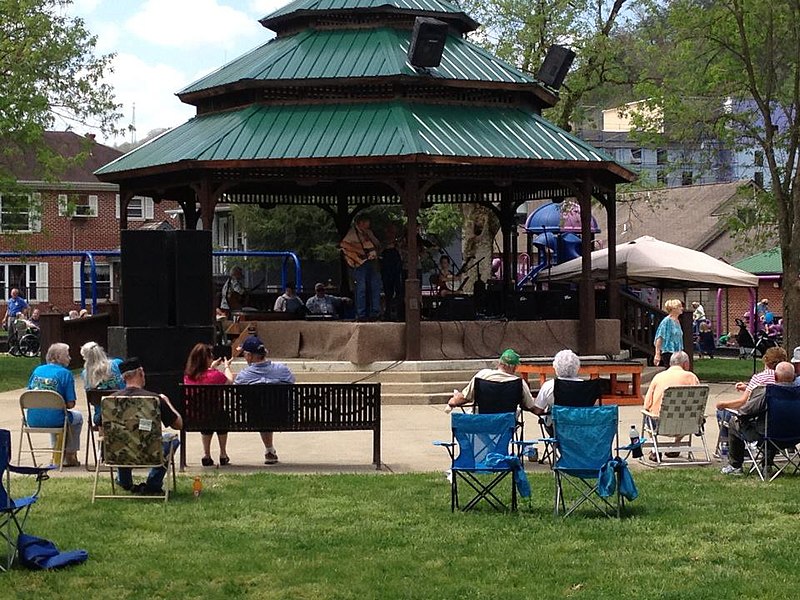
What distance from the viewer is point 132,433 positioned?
10.9 m

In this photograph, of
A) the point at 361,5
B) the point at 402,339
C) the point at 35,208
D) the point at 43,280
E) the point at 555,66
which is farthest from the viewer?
the point at 43,280

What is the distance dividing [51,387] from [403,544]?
518 centimetres

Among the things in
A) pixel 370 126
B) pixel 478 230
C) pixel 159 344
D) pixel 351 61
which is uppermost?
pixel 351 61

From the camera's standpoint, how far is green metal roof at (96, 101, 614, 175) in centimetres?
2195

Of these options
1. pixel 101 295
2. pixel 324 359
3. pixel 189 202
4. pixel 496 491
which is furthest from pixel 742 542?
pixel 101 295

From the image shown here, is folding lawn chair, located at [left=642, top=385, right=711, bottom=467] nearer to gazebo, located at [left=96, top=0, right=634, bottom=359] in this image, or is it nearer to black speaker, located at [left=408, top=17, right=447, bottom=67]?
gazebo, located at [left=96, top=0, right=634, bottom=359]

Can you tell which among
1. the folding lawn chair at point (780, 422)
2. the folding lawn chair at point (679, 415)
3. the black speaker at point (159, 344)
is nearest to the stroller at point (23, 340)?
the black speaker at point (159, 344)

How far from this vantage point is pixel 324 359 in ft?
73.0

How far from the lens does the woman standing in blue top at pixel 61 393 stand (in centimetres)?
1309

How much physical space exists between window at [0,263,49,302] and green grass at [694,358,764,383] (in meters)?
30.3

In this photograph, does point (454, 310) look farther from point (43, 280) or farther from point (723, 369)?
point (43, 280)

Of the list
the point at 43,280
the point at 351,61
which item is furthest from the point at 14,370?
the point at 43,280

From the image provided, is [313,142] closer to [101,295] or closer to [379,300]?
[379,300]

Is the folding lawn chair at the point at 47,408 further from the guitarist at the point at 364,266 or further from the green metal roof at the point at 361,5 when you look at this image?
the green metal roof at the point at 361,5
